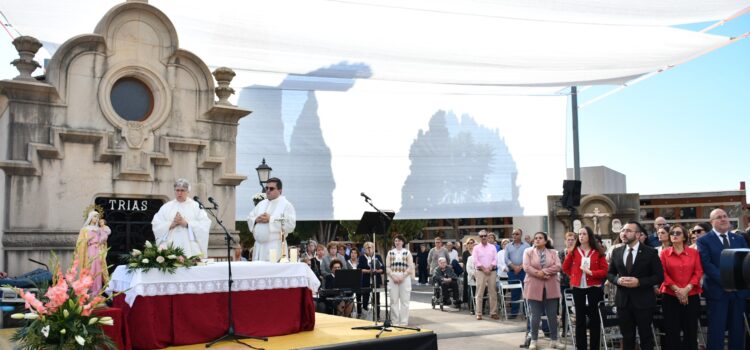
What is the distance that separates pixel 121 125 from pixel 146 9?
2.10m

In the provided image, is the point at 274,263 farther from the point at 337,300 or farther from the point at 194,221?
the point at 337,300

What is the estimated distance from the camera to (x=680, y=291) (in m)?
8.52

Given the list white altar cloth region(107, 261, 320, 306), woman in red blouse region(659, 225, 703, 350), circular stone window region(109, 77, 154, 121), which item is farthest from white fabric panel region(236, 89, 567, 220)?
woman in red blouse region(659, 225, 703, 350)

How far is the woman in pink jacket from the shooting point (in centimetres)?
1038

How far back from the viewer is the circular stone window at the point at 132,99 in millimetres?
11336

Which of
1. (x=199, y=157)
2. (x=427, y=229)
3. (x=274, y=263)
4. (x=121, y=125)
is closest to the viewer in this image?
(x=274, y=263)

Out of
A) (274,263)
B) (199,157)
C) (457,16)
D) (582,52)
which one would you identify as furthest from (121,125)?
(582,52)

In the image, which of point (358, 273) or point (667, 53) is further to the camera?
point (667, 53)

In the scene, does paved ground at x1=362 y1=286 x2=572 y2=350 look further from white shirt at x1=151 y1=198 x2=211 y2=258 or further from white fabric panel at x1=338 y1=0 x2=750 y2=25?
white fabric panel at x1=338 y1=0 x2=750 y2=25

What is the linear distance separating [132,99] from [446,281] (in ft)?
28.5

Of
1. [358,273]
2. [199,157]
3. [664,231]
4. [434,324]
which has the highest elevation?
[199,157]

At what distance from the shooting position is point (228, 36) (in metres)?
13.6

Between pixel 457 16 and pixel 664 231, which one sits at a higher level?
pixel 457 16

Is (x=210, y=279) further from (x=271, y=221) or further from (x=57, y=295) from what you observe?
(x=57, y=295)
